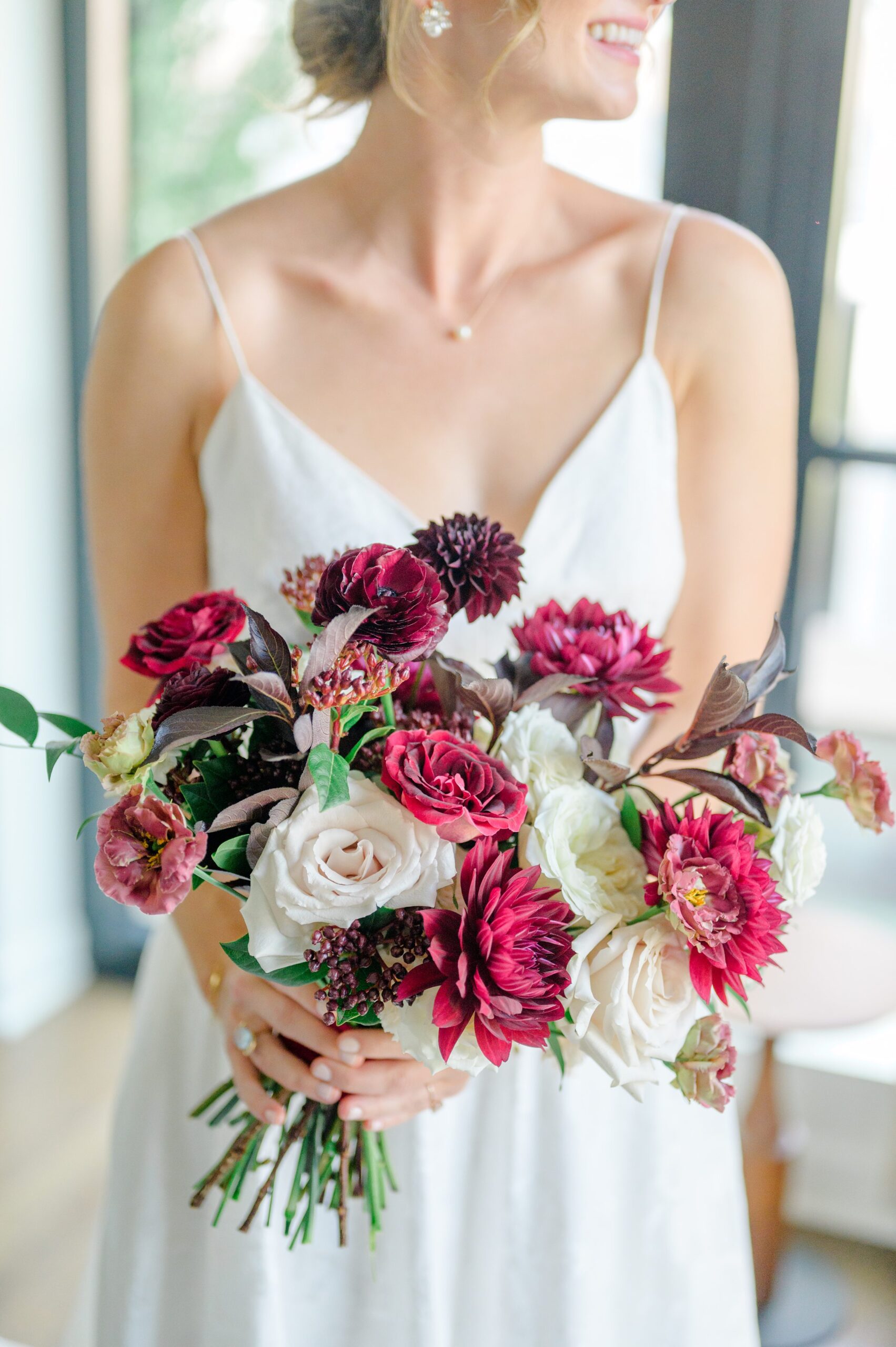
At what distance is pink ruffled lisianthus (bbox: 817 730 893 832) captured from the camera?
61 cm

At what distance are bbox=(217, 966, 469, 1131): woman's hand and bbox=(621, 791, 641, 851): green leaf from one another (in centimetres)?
23

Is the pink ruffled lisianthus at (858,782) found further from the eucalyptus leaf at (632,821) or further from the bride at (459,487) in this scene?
the bride at (459,487)

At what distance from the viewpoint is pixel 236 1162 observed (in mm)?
789

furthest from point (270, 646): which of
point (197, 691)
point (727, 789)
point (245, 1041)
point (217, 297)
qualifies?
point (217, 297)

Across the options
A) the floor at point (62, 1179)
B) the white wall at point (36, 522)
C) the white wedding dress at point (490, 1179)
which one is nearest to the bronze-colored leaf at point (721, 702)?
the white wedding dress at point (490, 1179)

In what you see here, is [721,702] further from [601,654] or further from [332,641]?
[332,641]

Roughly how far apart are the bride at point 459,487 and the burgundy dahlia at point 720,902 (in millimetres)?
348

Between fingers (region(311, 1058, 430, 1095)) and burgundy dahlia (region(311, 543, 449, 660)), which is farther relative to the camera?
fingers (region(311, 1058, 430, 1095))

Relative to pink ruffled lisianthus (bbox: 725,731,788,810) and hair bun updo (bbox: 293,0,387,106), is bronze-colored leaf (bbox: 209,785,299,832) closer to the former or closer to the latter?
pink ruffled lisianthus (bbox: 725,731,788,810)

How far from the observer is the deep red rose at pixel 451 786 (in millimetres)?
520

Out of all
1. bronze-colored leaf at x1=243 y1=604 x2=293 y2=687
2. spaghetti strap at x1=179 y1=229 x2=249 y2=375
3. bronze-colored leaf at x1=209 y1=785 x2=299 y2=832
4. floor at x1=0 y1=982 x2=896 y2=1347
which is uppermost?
spaghetti strap at x1=179 y1=229 x2=249 y2=375

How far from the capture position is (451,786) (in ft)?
1.72

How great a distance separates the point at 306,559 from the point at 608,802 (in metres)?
0.22

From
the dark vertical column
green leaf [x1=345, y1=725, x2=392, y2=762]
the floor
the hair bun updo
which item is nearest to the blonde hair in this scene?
the hair bun updo
